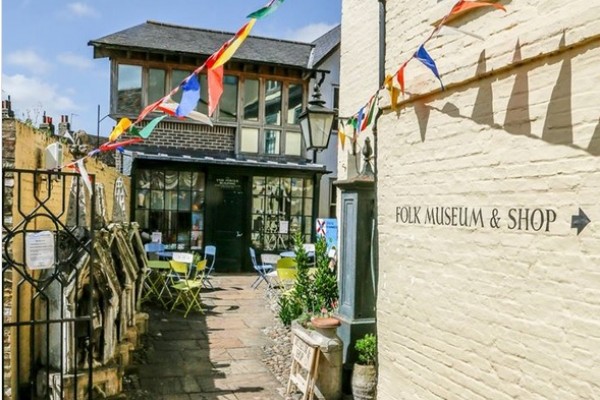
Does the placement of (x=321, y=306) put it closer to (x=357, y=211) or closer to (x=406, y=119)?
(x=357, y=211)

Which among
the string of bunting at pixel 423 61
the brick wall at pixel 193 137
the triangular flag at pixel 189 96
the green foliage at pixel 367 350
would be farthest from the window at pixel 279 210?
the triangular flag at pixel 189 96

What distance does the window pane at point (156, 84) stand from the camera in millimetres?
13109

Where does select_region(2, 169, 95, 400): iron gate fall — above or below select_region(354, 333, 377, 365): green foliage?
above

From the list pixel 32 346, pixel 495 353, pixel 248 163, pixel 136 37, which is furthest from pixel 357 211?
pixel 136 37

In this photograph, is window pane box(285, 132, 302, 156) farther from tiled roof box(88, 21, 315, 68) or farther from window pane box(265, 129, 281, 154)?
tiled roof box(88, 21, 315, 68)

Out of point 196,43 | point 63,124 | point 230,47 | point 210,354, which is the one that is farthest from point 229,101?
point 230,47

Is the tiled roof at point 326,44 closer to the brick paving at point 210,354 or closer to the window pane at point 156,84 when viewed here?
the window pane at point 156,84

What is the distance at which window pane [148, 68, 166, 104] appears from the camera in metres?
13.1

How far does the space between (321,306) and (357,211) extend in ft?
5.91

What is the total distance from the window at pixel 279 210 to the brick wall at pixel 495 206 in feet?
30.6

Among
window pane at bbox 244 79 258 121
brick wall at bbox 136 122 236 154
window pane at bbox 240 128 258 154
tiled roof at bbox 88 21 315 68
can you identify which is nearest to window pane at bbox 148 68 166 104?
tiled roof at bbox 88 21 315 68

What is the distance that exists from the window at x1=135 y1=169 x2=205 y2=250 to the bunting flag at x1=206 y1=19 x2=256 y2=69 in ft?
30.1

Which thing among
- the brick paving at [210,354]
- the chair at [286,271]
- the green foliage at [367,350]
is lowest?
the brick paving at [210,354]

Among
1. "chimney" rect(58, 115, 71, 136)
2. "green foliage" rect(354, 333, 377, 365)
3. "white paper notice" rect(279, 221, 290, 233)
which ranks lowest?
"green foliage" rect(354, 333, 377, 365)
